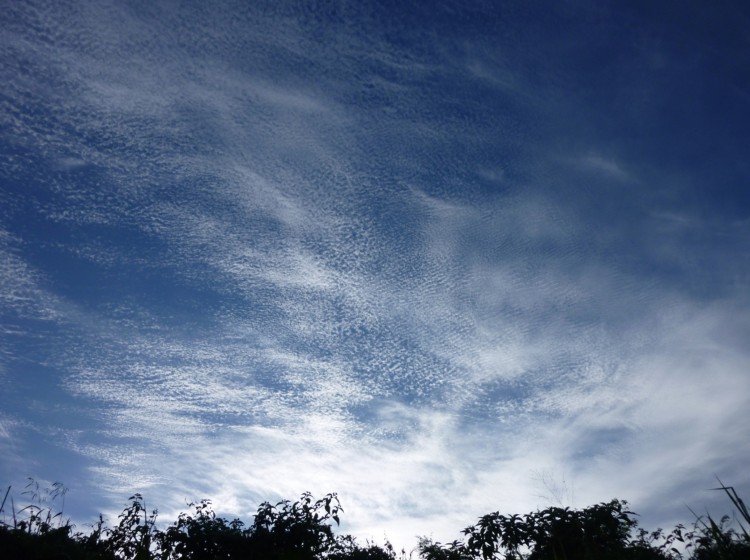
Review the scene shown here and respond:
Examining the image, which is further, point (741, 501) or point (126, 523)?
point (126, 523)

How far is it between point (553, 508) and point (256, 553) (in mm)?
6483

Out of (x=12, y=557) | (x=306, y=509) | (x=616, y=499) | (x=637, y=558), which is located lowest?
(x=12, y=557)

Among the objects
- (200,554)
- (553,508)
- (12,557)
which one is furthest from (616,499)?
(12,557)

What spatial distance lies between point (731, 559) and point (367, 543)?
1193 cm

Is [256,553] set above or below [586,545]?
above

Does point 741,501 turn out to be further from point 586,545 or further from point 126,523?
point 126,523

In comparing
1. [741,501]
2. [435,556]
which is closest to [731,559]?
[741,501]

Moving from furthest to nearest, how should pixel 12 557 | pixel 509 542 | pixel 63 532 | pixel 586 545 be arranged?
1. pixel 509 542
2. pixel 586 545
3. pixel 63 532
4. pixel 12 557

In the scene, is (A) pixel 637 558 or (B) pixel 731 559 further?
(A) pixel 637 558

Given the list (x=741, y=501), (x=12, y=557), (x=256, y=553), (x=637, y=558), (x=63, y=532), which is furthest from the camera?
(x=256, y=553)

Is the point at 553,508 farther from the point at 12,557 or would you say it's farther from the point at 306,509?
the point at 12,557

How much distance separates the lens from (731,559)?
3143 millimetres

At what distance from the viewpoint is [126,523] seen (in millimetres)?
9492

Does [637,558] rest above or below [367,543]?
below
